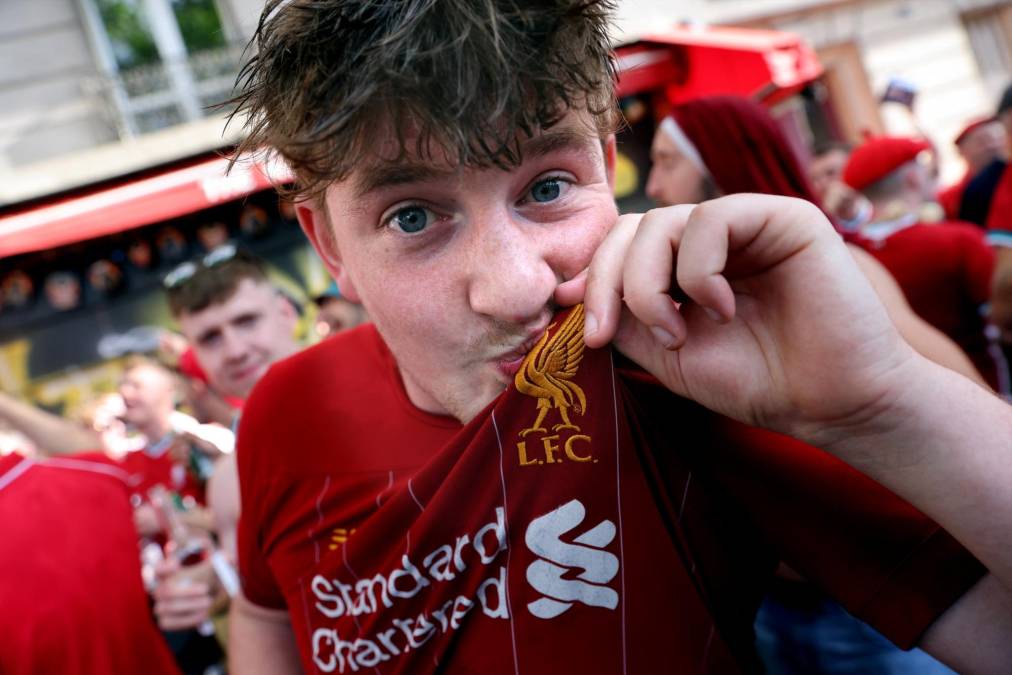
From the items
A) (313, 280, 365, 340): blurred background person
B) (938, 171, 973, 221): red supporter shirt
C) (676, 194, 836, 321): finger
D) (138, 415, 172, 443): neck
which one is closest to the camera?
(676, 194, 836, 321): finger

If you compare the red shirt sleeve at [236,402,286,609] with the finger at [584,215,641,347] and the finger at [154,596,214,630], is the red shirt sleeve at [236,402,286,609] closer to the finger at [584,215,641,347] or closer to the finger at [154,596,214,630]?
the finger at [584,215,641,347]

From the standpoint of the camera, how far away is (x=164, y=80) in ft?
29.9

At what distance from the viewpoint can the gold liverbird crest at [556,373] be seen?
3.04 ft

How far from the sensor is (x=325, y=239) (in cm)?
127

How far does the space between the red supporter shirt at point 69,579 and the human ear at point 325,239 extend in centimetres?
164

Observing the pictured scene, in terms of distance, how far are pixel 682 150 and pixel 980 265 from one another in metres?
1.44

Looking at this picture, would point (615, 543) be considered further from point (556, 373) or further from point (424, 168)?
point (424, 168)

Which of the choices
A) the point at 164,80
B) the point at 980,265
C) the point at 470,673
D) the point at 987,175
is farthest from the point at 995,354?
the point at 164,80

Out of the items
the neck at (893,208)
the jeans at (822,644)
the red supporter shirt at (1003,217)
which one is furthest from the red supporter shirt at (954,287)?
the jeans at (822,644)

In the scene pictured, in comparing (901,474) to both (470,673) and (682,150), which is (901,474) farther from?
(682,150)

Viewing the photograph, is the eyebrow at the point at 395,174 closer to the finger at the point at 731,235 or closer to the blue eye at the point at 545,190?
the blue eye at the point at 545,190

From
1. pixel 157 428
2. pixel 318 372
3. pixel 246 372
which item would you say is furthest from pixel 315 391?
pixel 157 428

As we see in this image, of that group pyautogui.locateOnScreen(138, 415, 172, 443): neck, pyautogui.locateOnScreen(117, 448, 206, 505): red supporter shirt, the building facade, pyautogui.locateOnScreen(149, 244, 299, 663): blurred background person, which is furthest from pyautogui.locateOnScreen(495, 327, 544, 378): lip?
the building facade

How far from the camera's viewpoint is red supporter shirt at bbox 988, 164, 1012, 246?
2.59 meters
